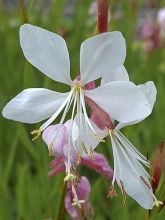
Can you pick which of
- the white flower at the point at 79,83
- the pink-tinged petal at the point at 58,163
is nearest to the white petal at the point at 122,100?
the white flower at the point at 79,83

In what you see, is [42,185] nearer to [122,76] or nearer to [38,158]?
[38,158]

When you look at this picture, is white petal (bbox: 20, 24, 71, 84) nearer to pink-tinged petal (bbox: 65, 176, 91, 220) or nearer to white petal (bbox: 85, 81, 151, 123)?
white petal (bbox: 85, 81, 151, 123)

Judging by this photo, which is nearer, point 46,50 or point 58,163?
point 46,50

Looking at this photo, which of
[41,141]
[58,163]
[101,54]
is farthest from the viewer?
[41,141]

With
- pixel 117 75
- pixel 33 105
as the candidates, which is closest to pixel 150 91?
pixel 117 75

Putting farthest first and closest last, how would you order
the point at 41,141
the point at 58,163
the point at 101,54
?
the point at 41,141, the point at 58,163, the point at 101,54

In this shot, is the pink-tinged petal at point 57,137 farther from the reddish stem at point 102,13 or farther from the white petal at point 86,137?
the reddish stem at point 102,13

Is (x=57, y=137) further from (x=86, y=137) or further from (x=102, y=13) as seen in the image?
(x=102, y=13)
